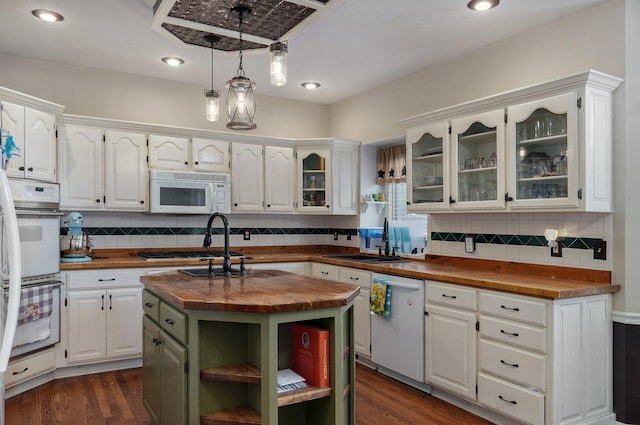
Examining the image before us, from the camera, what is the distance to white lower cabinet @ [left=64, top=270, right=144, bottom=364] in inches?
150

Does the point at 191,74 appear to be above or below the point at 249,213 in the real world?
above

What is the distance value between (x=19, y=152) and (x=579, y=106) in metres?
3.86

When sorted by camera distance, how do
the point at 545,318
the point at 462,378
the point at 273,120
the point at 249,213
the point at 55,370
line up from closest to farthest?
the point at 545,318 → the point at 462,378 → the point at 55,370 → the point at 249,213 → the point at 273,120

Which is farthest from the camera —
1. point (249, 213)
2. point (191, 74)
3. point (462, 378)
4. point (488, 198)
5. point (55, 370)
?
point (249, 213)

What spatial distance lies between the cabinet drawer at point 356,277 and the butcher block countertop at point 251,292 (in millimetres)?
1242

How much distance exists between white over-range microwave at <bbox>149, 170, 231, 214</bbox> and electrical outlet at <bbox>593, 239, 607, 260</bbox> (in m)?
3.30

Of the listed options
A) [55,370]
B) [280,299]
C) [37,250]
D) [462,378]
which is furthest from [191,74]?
[462,378]

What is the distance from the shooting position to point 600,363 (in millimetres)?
2842

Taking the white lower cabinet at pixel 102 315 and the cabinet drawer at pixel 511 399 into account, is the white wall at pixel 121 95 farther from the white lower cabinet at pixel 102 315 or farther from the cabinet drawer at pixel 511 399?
the cabinet drawer at pixel 511 399

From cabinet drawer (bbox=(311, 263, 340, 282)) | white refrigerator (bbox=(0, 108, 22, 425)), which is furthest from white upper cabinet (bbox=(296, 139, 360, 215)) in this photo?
white refrigerator (bbox=(0, 108, 22, 425))

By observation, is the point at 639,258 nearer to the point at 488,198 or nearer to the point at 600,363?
Result: the point at 600,363

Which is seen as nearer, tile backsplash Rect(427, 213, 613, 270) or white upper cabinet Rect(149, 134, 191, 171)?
tile backsplash Rect(427, 213, 613, 270)

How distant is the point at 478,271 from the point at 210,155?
9.34ft

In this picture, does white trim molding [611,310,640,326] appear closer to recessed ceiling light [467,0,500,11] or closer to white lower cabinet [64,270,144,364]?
recessed ceiling light [467,0,500,11]
